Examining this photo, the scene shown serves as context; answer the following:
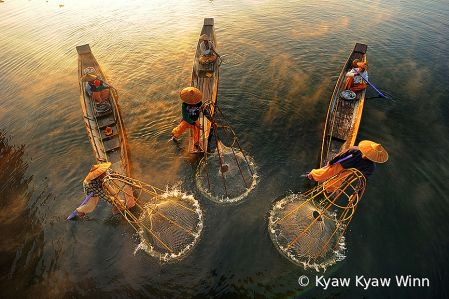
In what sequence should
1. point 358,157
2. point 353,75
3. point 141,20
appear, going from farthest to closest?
point 141,20, point 353,75, point 358,157

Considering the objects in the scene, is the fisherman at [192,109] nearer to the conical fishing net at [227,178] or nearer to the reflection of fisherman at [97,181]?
the conical fishing net at [227,178]

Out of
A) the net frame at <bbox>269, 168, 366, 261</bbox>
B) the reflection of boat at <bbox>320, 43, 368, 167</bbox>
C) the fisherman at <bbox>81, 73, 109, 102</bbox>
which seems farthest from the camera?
the fisherman at <bbox>81, 73, 109, 102</bbox>

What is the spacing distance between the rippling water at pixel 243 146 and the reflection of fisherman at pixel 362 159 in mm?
1346

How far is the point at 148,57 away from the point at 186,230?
1107 cm

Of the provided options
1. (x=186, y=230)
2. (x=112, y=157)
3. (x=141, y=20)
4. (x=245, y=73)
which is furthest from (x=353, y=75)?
(x=141, y=20)

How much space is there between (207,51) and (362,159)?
25.8 ft

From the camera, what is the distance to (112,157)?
6.48 m

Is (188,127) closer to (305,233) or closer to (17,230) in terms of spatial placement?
(305,233)

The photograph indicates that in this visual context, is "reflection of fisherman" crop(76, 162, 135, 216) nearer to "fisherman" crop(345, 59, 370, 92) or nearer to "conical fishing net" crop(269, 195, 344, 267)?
"conical fishing net" crop(269, 195, 344, 267)

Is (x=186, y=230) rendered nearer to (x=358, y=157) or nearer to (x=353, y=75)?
(x=358, y=157)

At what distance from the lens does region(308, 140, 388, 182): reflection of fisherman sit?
13.1 feet

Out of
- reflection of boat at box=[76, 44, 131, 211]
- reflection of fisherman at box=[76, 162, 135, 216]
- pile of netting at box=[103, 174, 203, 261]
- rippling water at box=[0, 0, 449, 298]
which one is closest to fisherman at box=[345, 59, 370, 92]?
rippling water at box=[0, 0, 449, 298]

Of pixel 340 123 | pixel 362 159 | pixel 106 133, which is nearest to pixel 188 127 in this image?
pixel 106 133

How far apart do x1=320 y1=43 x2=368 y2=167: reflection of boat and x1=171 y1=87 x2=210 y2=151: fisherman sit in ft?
12.8
